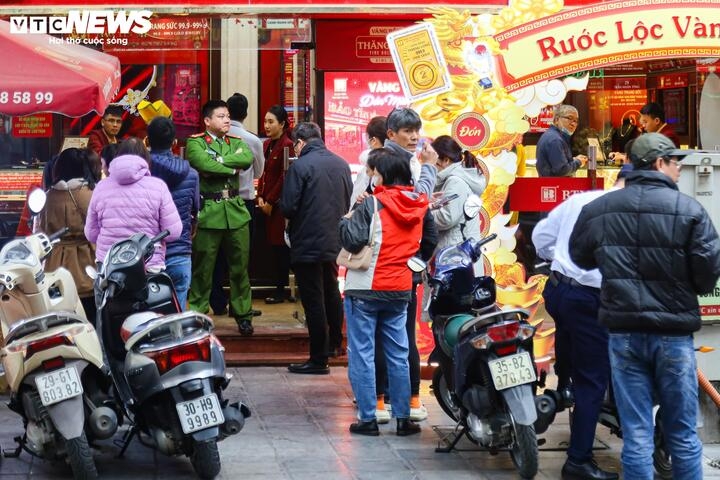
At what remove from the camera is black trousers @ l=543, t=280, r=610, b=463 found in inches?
278

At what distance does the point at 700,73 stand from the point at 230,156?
→ 4444mm

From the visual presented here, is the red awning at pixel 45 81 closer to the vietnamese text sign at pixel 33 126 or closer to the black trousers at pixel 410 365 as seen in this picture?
the vietnamese text sign at pixel 33 126

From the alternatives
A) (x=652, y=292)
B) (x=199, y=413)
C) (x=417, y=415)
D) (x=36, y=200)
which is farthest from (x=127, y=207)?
(x=652, y=292)

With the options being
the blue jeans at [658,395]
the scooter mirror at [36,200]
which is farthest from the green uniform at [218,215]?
the blue jeans at [658,395]

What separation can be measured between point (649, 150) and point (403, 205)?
6.15 ft

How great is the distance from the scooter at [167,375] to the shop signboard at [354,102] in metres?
4.15

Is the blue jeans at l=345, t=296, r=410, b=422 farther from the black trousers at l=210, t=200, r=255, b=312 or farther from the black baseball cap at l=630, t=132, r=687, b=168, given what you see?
the black trousers at l=210, t=200, r=255, b=312

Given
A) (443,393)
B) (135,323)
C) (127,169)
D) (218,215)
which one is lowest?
(443,393)

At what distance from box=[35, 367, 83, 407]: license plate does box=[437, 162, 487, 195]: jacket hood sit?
9.66ft

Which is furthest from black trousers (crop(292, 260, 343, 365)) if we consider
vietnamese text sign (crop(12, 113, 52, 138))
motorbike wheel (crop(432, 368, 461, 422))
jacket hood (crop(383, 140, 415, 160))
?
vietnamese text sign (crop(12, 113, 52, 138))

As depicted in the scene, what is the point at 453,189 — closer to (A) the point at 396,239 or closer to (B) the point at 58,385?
(A) the point at 396,239

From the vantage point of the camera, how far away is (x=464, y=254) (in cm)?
784

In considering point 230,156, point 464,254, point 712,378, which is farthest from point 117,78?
point 712,378

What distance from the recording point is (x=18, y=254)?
294 inches
